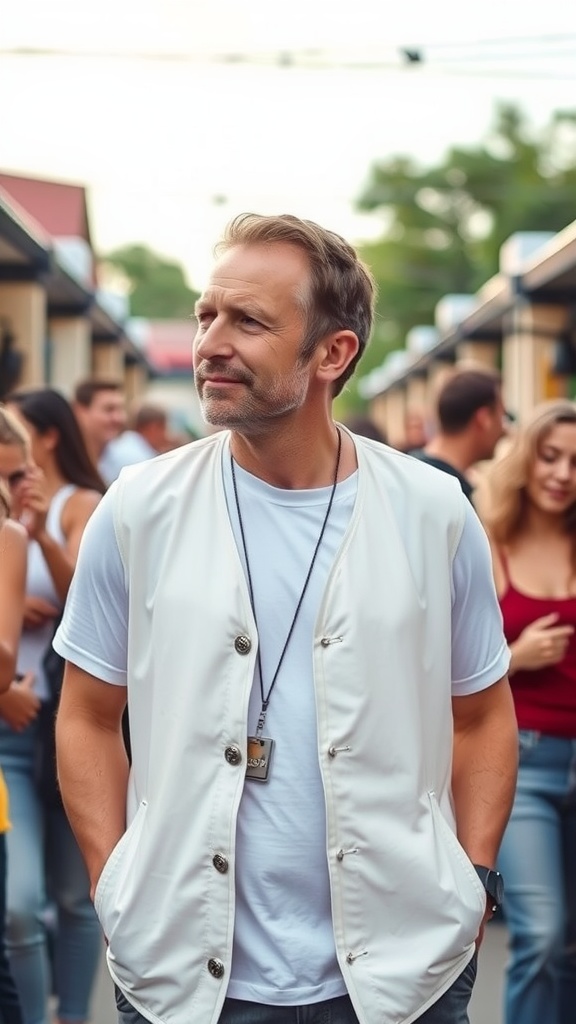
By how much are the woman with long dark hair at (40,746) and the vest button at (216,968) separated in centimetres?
222

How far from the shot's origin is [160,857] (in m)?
2.85

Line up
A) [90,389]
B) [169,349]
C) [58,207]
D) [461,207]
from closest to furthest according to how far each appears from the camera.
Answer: [90,389] < [58,207] < [169,349] < [461,207]

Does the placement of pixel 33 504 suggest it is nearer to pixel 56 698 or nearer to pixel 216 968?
pixel 56 698

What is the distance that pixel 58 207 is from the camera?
3450 centimetres

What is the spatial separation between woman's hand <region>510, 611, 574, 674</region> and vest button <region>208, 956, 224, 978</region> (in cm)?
239

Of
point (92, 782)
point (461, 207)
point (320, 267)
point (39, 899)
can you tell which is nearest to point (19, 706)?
point (39, 899)

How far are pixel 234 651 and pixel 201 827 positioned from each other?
0.94 feet

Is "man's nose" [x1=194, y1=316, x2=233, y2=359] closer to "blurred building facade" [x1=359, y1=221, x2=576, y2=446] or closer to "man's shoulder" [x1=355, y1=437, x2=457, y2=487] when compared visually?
"man's shoulder" [x1=355, y1=437, x2=457, y2=487]

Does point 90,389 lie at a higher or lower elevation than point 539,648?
higher

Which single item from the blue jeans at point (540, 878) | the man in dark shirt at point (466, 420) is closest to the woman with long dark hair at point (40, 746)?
the blue jeans at point (540, 878)

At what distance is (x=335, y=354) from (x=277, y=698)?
627 millimetres

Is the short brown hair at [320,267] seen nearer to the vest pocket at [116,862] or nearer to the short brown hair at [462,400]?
the vest pocket at [116,862]

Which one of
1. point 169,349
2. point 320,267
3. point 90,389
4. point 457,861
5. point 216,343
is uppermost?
point 169,349

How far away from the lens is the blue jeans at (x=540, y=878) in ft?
16.1
